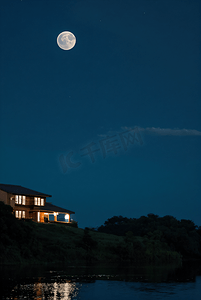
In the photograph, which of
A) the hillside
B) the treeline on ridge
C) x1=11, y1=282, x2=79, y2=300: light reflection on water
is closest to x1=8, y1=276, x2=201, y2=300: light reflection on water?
x1=11, y1=282, x2=79, y2=300: light reflection on water

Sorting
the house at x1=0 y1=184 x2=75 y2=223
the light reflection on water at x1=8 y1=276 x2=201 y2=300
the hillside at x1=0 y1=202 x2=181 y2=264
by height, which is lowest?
the light reflection on water at x1=8 y1=276 x2=201 y2=300

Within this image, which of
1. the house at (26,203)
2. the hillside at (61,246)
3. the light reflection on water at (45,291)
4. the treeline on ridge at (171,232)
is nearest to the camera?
the light reflection on water at (45,291)

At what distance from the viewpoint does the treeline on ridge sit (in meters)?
86.1

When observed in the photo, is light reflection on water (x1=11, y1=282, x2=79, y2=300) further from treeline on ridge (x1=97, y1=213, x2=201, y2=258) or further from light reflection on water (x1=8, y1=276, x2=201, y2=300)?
treeline on ridge (x1=97, y1=213, x2=201, y2=258)

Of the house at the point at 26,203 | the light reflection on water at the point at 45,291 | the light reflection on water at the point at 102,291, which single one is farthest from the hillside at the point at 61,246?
the light reflection on water at the point at 102,291

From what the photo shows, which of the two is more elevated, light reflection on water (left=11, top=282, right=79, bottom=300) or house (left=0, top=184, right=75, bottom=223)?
house (left=0, top=184, right=75, bottom=223)

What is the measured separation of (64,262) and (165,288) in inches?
1029

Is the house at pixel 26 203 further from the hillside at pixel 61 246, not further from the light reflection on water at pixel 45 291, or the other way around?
the light reflection on water at pixel 45 291

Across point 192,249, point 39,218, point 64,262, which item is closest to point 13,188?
point 39,218

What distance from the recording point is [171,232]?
8756 cm

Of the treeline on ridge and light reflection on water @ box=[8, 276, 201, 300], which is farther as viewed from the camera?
the treeline on ridge

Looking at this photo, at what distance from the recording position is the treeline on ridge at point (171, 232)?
8612cm

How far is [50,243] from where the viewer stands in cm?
5512

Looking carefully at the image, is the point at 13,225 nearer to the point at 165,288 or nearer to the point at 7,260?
the point at 7,260
